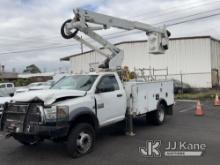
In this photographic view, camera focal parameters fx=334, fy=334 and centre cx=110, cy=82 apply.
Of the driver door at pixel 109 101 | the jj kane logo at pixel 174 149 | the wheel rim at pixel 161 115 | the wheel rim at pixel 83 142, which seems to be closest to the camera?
the wheel rim at pixel 83 142

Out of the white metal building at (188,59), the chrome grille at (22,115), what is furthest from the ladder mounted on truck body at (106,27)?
the white metal building at (188,59)

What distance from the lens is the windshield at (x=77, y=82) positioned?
342 inches

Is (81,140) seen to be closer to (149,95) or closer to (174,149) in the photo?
(174,149)

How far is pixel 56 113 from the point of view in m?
7.23

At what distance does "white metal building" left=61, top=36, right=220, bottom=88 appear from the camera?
31.9 metres

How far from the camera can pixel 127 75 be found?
34.9ft

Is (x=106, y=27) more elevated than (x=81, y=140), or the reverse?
(x=106, y=27)

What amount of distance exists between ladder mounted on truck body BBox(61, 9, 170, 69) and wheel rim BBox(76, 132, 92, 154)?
3.10m

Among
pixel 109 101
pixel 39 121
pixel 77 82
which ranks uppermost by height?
pixel 77 82

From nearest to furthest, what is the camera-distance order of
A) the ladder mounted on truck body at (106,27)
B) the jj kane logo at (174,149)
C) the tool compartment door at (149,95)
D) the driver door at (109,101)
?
the jj kane logo at (174,149) → the driver door at (109,101) → the ladder mounted on truck body at (106,27) → the tool compartment door at (149,95)

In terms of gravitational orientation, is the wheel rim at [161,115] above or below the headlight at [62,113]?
below

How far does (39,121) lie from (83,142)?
118cm

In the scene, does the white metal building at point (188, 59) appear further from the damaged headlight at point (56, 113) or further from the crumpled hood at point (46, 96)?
the damaged headlight at point (56, 113)

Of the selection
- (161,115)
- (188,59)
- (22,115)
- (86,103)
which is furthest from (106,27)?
(188,59)
